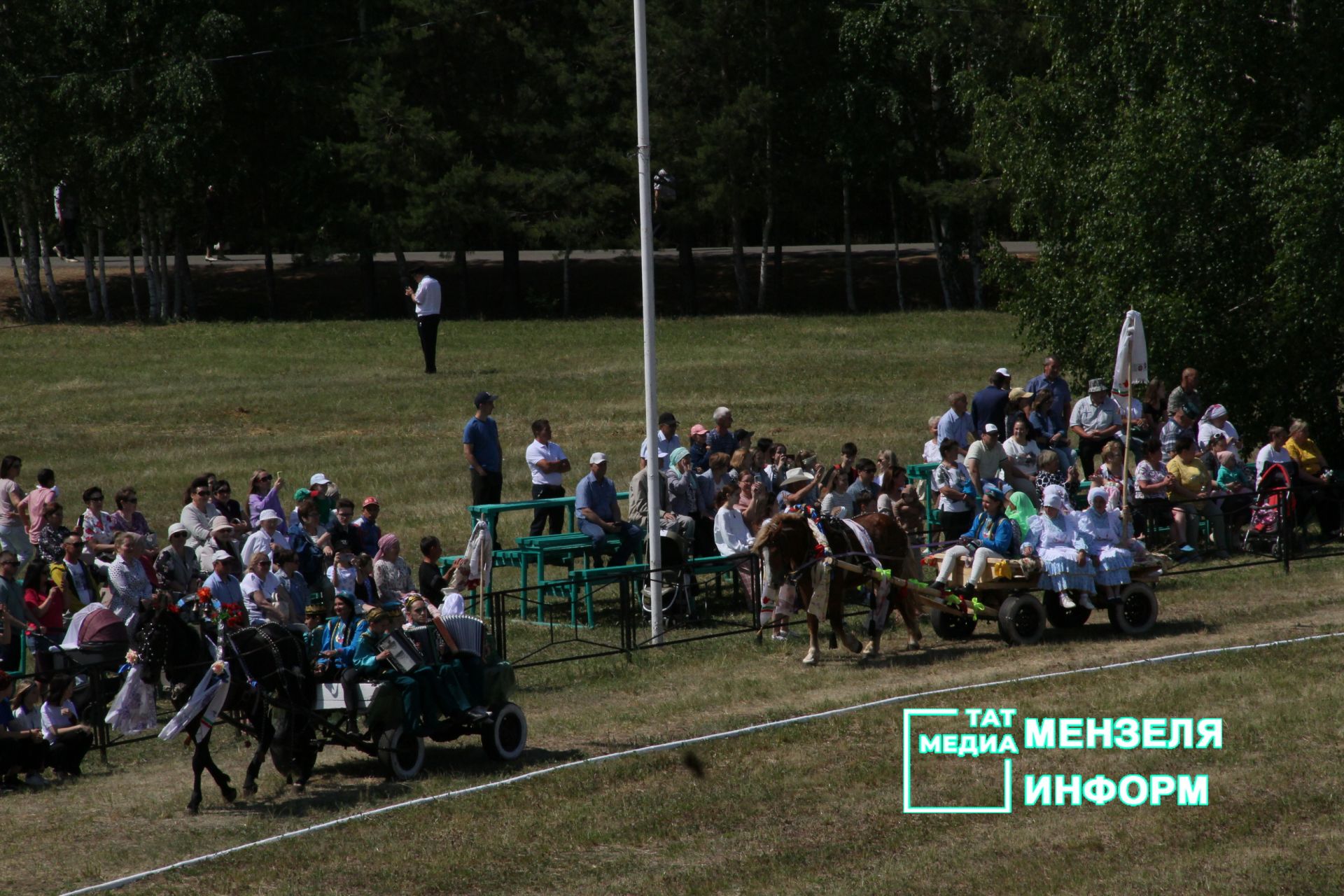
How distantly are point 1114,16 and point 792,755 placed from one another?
15.8 m

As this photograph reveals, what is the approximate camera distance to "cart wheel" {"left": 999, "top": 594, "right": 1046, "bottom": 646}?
15406 millimetres

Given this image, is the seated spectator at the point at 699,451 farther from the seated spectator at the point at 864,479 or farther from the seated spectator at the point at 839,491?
the seated spectator at the point at 864,479

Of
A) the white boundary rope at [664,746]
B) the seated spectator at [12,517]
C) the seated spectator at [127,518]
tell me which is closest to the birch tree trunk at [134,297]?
the seated spectator at [12,517]

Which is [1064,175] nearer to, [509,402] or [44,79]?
[509,402]

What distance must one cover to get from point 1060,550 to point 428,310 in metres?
18.0

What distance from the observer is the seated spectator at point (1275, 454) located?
1962 centimetres

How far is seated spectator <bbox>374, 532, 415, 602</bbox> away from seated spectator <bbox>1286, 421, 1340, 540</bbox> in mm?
10939

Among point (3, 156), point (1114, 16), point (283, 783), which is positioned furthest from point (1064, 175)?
point (3, 156)

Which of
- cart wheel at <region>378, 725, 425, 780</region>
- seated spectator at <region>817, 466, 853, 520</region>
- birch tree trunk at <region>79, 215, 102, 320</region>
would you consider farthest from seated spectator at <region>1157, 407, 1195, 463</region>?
birch tree trunk at <region>79, 215, 102, 320</region>

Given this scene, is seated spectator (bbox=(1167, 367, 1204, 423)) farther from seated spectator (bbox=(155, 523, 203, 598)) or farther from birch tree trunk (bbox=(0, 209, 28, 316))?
birch tree trunk (bbox=(0, 209, 28, 316))

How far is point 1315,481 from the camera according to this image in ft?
64.4

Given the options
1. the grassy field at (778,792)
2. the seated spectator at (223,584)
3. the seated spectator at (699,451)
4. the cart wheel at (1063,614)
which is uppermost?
the seated spectator at (699,451)

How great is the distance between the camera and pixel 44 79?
43.7 meters

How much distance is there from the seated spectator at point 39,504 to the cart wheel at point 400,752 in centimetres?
646
